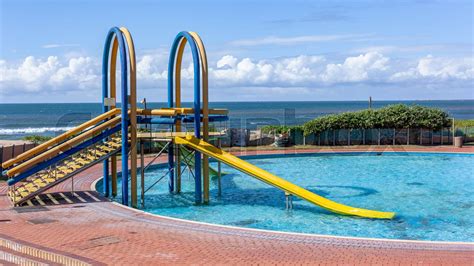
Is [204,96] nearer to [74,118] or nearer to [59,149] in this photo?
[59,149]

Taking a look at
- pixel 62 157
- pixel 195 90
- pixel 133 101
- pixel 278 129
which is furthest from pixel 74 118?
pixel 133 101

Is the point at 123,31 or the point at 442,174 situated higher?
the point at 123,31

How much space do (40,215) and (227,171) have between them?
40.5ft

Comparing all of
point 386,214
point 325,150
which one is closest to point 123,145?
point 386,214

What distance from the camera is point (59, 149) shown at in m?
16.0

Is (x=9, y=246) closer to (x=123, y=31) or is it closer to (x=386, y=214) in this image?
(x=123, y=31)

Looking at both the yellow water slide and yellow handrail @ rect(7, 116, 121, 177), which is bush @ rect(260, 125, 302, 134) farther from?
yellow handrail @ rect(7, 116, 121, 177)

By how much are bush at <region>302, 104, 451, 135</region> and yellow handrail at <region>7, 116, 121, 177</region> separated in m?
19.7

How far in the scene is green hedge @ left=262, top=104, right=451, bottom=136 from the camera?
34.0 metres

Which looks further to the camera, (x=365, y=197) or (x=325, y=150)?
(x=325, y=150)

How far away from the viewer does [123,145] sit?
16.1 m

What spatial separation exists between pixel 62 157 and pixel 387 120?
75.5 ft

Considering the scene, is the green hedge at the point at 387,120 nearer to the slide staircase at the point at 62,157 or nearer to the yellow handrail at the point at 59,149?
the slide staircase at the point at 62,157

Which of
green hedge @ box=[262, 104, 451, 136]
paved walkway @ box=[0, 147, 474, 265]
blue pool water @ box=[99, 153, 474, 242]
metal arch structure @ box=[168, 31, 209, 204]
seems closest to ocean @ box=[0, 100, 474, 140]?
green hedge @ box=[262, 104, 451, 136]
